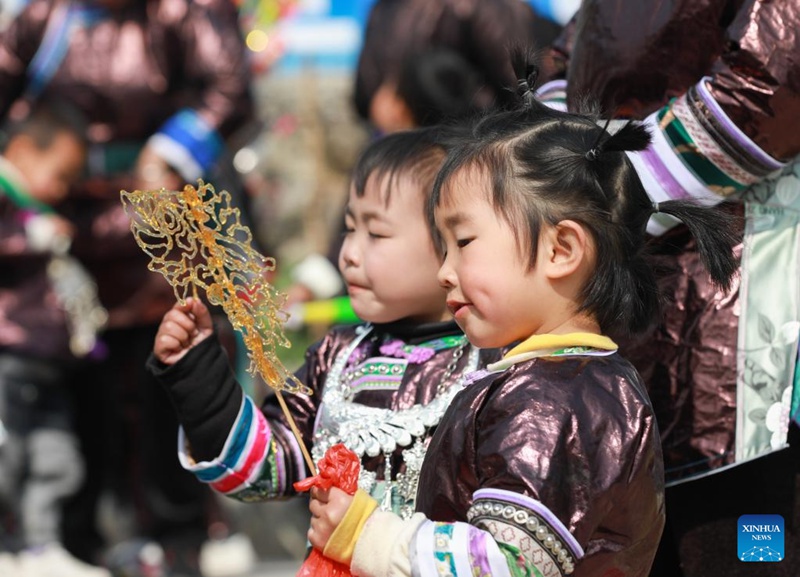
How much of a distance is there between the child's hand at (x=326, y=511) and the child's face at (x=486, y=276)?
316 mm

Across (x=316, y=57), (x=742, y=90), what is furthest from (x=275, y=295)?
(x=316, y=57)

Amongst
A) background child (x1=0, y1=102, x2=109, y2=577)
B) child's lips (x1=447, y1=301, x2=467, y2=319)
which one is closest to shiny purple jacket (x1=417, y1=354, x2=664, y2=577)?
child's lips (x1=447, y1=301, x2=467, y2=319)

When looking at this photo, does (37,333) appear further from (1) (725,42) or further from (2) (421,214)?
(1) (725,42)

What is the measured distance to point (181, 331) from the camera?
222cm

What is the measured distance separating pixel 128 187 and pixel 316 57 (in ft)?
8.01

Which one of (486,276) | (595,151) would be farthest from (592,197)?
(486,276)

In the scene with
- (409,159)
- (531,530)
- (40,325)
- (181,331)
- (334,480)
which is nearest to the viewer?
(531,530)

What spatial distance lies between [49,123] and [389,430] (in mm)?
2659

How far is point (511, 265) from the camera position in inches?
74.8

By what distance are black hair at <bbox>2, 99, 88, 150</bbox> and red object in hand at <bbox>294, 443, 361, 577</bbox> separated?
9.29 ft

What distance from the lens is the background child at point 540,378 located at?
1.73 meters

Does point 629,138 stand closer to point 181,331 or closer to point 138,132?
point 181,331

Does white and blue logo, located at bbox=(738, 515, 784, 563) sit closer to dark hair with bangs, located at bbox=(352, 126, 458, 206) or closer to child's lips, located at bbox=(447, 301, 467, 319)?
child's lips, located at bbox=(447, 301, 467, 319)

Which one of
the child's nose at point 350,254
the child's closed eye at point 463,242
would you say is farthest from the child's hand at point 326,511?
the child's nose at point 350,254
